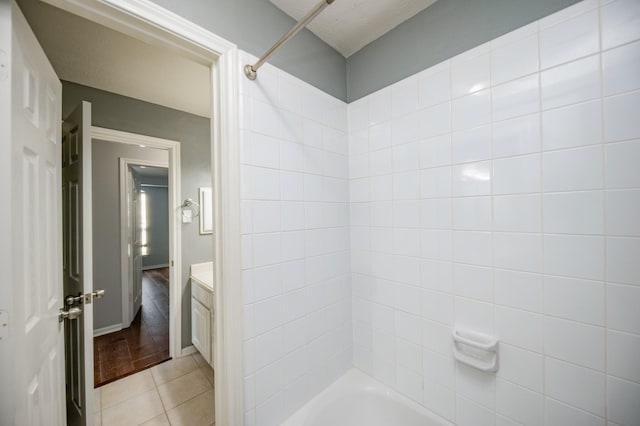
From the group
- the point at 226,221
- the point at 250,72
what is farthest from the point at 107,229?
the point at 250,72

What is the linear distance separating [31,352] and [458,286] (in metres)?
1.62

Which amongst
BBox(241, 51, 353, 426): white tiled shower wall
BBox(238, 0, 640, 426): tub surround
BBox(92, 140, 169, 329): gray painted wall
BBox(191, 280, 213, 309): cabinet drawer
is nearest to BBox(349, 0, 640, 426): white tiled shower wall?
BBox(238, 0, 640, 426): tub surround

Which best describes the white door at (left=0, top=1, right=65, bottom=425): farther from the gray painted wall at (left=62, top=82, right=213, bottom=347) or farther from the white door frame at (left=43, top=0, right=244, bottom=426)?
the gray painted wall at (left=62, top=82, right=213, bottom=347)

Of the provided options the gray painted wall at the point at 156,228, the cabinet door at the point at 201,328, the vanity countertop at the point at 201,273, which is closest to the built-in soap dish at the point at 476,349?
the cabinet door at the point at 201,328

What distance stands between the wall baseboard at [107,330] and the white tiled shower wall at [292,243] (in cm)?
280

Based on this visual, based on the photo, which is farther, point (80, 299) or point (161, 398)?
point (161, 398)

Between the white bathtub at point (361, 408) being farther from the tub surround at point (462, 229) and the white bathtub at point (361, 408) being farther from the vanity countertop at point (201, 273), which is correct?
the vanity countertop at point (201, 273)

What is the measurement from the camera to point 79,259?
120cm

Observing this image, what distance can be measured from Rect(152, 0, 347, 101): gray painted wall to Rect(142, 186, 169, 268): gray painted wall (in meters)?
→ 6.95

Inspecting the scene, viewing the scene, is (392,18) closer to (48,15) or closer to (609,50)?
(609,50)

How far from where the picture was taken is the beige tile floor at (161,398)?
1554 mm

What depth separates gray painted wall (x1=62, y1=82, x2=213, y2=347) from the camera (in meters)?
1.87

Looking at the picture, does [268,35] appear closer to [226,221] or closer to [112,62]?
[226,221]

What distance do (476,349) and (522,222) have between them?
0.58 metres
